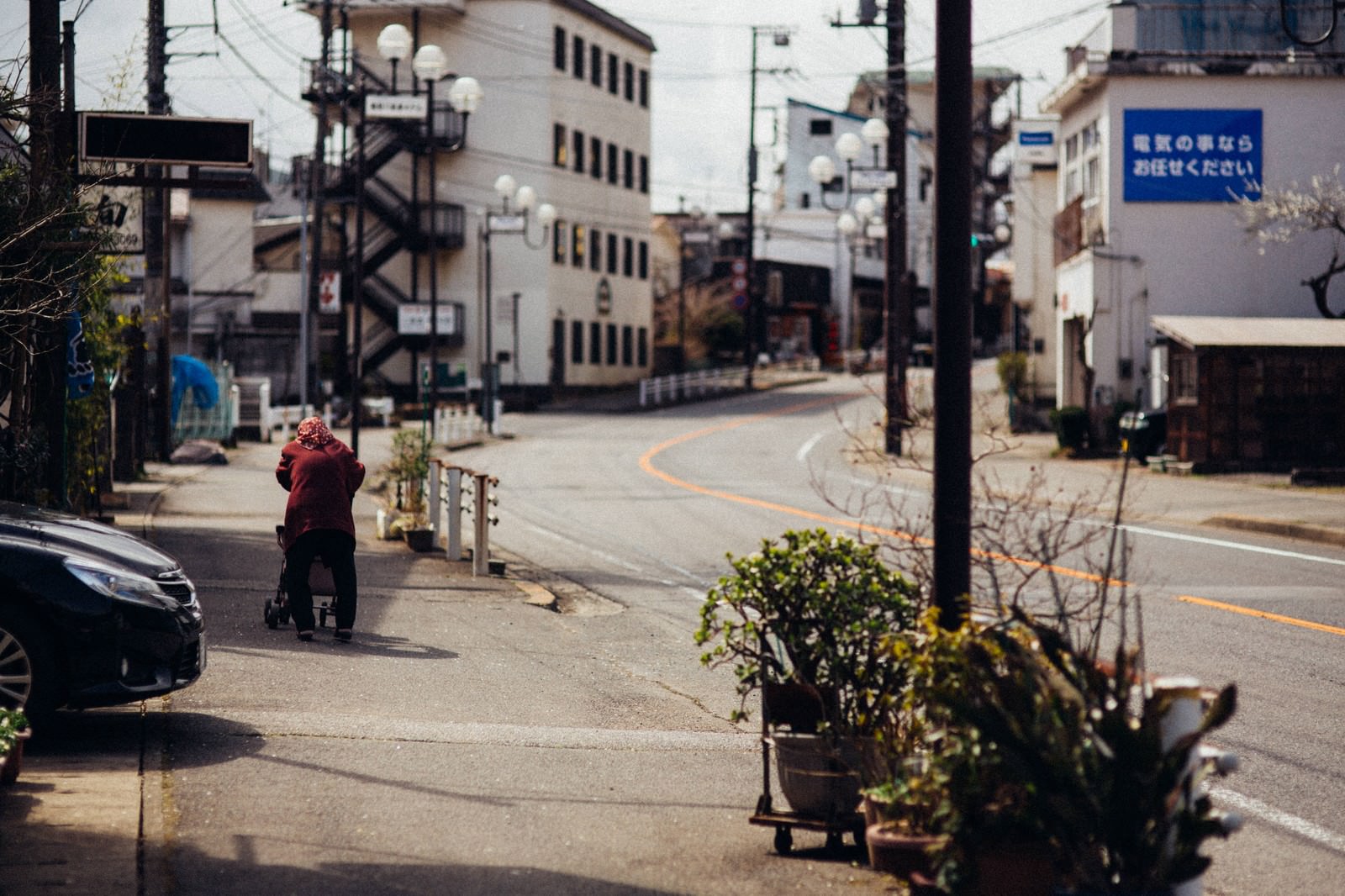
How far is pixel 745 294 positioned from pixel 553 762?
6271cm

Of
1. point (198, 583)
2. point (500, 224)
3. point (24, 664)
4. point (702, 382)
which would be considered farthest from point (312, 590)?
point (702, 382)

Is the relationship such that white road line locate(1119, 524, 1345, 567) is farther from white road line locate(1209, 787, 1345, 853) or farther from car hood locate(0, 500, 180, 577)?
car hood locate(0, 500, 180, 577)

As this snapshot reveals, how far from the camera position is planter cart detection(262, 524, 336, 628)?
11.7 m

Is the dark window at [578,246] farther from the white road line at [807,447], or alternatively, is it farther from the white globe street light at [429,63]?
the white globe street light at [429,63]

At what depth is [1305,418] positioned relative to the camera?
98.9 ft

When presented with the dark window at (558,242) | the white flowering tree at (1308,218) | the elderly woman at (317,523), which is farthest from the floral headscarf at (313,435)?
the dark window at (558,242)

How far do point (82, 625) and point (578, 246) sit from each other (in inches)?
2367

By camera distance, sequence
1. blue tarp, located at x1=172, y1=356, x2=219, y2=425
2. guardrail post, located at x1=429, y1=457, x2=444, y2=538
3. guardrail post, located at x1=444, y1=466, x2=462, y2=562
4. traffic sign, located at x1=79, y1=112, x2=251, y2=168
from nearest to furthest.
→ traffic sign, located at x1=79, y1=112, x2=251, y2=168, guardrail post, located at x1=444, y1=466, x2=462, y2=562, guardrail post, located at x1=429, y1=457, x2=444, y2=538, blue tarp, located at x1=172, y1=356, x2=219, y2=425

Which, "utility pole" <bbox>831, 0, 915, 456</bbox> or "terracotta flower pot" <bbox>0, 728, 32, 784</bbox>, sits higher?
"utility pole" <bbox>831, 0, 915, 456</bbox>

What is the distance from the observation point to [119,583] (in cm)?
801

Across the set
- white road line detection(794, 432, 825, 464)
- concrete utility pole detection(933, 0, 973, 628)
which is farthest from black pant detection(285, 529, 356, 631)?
white road line detection(794, 432, 825, 464)

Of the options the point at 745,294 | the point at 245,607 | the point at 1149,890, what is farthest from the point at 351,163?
the point at 1149,890

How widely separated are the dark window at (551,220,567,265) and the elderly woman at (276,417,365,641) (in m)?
53.6

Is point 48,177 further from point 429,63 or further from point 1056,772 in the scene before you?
point 429,63
